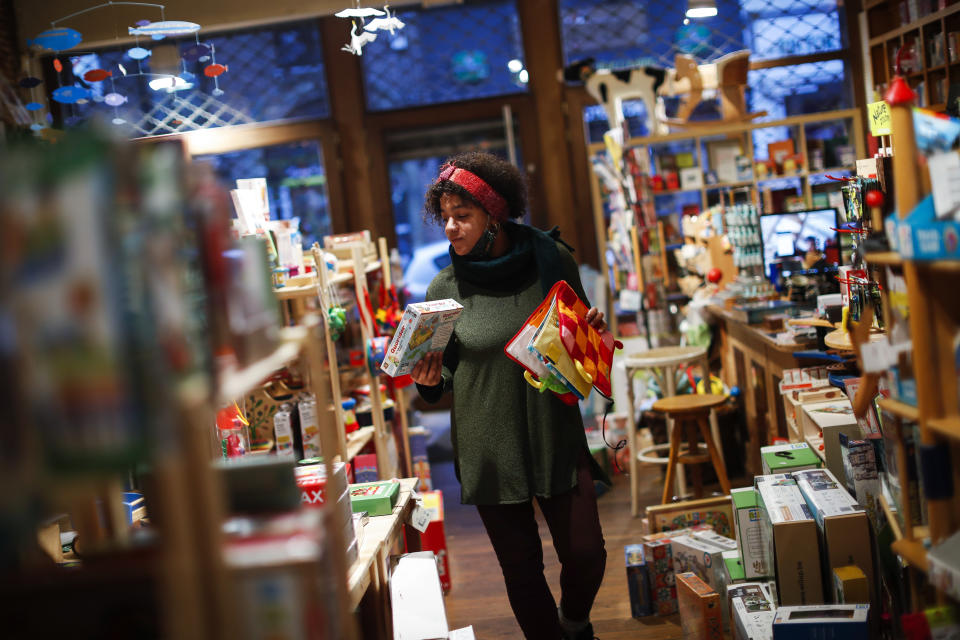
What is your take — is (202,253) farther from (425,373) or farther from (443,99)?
(443,99)

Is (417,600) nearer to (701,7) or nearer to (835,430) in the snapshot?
(835,430)

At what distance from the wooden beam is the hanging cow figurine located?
2.11 ft

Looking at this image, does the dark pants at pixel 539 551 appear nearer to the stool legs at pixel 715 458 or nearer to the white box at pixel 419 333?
the white box at pixel 419 333

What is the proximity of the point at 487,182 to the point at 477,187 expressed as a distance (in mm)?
69

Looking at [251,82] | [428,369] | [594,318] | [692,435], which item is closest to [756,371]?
[692,435]

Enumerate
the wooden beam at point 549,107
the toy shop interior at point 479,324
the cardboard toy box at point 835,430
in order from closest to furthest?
the toy shop interior at point 479,324
the cardboard toy box at point 835,430
the wooden beam at point 549,107

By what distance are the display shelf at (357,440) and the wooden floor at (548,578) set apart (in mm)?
746

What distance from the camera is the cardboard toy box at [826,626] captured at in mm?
2350

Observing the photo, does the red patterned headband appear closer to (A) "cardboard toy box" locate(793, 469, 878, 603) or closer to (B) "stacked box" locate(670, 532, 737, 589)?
(A) "cardboard toy box" locate(793, 469, 878, 603)

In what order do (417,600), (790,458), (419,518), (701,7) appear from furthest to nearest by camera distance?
(701,7) → (790,458) → (419,518) → (417,600)

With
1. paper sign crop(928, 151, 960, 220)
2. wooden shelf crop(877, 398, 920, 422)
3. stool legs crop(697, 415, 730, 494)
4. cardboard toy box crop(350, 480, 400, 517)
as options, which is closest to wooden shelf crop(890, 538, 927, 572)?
wooden shelf crop(877, 398, 920, 422)

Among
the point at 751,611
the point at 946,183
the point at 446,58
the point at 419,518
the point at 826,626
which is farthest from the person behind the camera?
the point at 446,58

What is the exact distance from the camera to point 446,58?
7.30 meters

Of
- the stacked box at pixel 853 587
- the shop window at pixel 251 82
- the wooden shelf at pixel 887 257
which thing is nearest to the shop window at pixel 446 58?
the shop window at pixel 251 82
